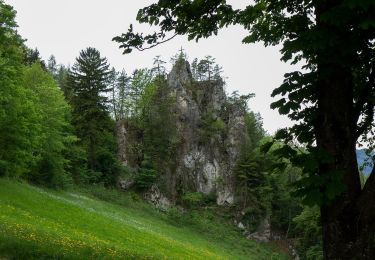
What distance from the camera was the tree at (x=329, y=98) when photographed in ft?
21.4

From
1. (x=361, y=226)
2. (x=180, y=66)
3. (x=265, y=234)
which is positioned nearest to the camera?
(x=361, y=226)

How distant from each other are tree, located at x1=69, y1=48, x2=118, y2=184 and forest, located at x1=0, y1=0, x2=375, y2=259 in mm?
215

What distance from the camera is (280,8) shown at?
878 cm

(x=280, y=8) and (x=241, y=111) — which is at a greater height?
(x=241, y=111)

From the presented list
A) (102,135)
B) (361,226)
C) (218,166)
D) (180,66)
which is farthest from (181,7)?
(180,66)

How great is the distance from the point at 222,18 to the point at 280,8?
123cm

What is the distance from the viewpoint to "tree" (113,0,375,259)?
6.52m

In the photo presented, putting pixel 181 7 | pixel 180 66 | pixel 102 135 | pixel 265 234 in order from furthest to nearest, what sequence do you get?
pixel 180 66
pixel 265 234
pixel 102 135
pixel 181 7

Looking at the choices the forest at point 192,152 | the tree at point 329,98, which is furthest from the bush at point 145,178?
the tree at point 329,98

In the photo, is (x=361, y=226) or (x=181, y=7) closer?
(x=361, y=226)

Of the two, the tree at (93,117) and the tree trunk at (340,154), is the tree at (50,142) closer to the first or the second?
the tree at (93,117)

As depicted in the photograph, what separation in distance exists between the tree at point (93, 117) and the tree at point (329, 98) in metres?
50.8

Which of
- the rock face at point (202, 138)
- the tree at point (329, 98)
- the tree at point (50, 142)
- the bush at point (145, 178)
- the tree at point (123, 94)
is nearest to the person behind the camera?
the tree at point (329, 98)

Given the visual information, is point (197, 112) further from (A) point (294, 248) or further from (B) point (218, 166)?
(A) point (294, 248)
